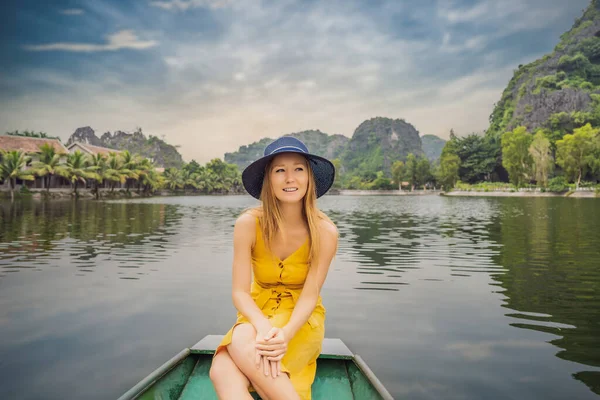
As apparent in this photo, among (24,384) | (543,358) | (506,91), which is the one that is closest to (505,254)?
(543,358)

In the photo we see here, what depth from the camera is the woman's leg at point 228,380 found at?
1883 mm

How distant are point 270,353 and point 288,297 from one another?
0.56m

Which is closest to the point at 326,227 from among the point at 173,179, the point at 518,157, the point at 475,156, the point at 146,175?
the point at 146,175

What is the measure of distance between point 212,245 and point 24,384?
7.78 meters

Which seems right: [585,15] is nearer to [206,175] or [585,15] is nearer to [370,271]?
[206,175]

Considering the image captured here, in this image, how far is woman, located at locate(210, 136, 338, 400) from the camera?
205cm

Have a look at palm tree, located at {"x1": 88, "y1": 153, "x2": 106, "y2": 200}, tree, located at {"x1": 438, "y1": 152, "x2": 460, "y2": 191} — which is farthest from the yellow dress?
tree, located at {"x1": 438, "y1": 152, "x2": 460, "y2": 191}

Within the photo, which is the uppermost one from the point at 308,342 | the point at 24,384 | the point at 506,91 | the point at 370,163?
the point at 506,91

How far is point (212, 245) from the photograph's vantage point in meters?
11.0

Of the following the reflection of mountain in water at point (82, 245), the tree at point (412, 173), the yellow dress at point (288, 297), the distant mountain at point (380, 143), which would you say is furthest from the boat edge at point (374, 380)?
the distant mountain at point (380, 143)

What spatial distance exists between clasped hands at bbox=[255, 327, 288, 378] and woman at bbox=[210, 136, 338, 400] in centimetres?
2

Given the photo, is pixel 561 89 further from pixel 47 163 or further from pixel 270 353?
pixel 270 353

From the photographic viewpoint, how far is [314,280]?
2.31m

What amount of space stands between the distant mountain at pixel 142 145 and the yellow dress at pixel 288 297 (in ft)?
445
